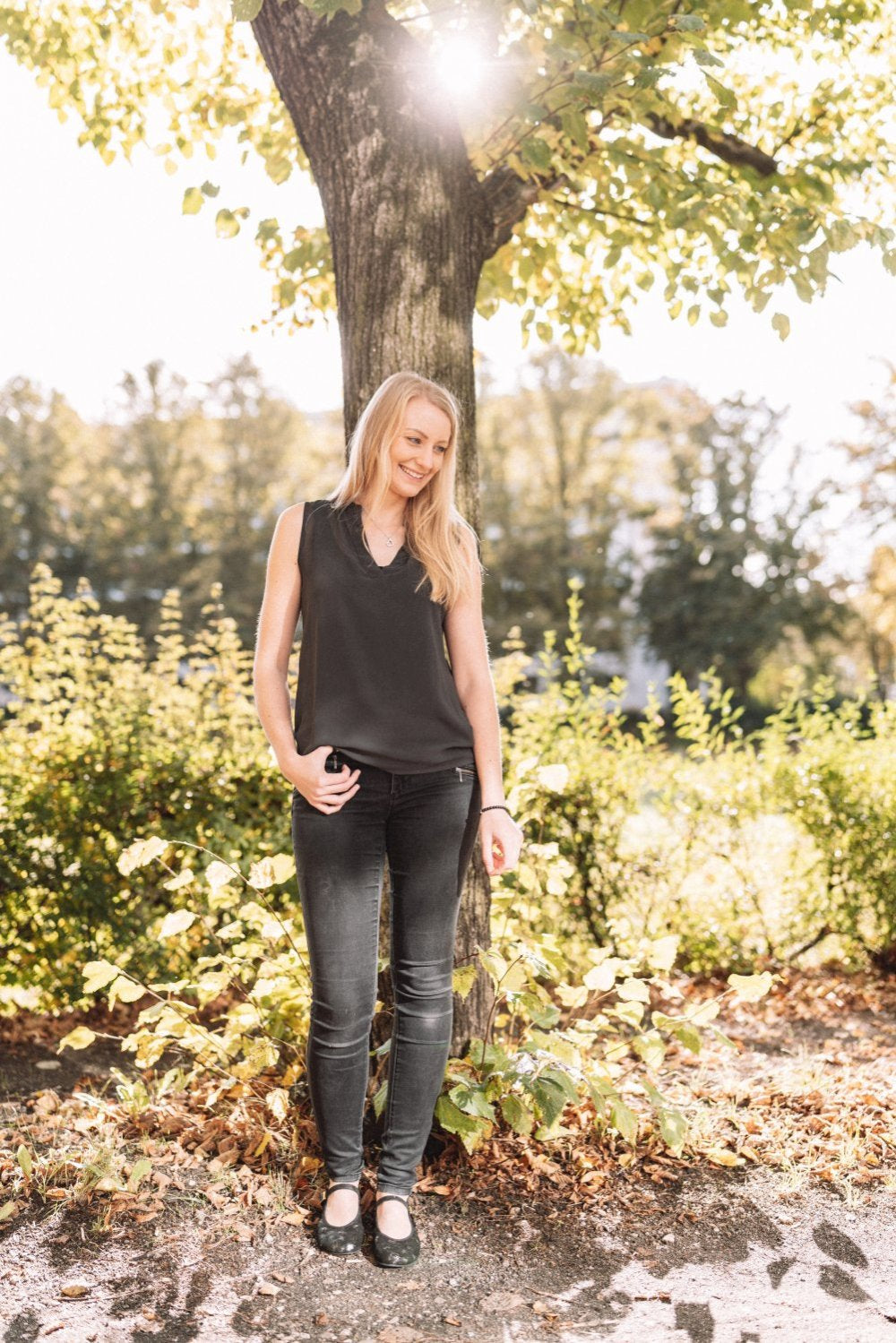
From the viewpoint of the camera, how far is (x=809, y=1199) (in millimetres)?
3346

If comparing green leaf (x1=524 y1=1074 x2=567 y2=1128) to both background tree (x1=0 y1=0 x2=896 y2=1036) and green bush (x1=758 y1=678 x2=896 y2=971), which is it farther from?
green bush (x1=758 y1=678 x2=896 y2=971)

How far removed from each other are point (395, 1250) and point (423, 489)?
206 centimetres

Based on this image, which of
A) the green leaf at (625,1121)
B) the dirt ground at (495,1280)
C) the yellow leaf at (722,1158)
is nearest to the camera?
the dirt ground at (495,1280)

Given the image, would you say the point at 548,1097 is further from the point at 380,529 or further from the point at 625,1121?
the point at 380,529

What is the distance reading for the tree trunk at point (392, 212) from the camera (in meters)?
3.61

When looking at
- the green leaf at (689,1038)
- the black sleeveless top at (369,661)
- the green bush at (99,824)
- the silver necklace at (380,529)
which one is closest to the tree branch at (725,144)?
the silver necklace at (380,529)

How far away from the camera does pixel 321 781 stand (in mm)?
2770

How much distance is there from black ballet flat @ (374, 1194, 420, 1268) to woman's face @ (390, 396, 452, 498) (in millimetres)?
2017

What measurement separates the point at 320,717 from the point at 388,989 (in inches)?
45.4

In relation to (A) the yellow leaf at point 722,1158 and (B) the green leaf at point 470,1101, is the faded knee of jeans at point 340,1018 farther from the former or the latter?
(A) the yellow leaf at point 722,1158

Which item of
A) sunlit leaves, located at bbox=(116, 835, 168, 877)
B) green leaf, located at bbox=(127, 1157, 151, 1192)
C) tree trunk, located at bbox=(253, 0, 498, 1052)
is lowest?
green leaf, located at bbox=(127, 1157, 151, 1192)

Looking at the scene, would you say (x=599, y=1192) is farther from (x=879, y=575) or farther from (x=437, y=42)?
(x=879, y=575)

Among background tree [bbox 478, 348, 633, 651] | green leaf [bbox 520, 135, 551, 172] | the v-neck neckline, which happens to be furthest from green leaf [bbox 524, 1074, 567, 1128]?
background tree [bbox 478, 348, 633, 651]

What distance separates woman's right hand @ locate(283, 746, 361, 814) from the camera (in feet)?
9.11
